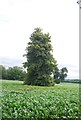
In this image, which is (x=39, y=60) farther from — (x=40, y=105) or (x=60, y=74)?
(x=40, y=105)

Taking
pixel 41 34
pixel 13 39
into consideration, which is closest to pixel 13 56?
pixel 13 39

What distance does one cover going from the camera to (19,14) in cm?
215

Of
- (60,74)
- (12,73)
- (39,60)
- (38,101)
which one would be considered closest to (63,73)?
(60,74)

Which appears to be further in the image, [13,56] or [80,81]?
[80,81]

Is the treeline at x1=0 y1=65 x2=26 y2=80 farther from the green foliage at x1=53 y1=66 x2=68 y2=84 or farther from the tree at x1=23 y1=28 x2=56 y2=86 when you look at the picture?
the green foliage at x1=53 y1=66 x2=68 y2=84

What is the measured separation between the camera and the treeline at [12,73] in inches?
80.1

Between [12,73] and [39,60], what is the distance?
0.91 feet

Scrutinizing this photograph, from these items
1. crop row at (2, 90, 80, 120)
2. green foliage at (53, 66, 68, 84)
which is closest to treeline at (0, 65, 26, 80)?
crop row at (2, 90, 80, 120)

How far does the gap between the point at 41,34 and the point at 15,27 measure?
0.25 meters

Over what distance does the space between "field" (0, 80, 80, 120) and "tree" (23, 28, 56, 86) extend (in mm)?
73

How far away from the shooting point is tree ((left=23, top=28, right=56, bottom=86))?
2.13 m

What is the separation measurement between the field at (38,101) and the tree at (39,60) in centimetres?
7

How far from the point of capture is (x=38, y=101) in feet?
6.70

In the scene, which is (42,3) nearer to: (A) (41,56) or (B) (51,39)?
(B) (51,39)
